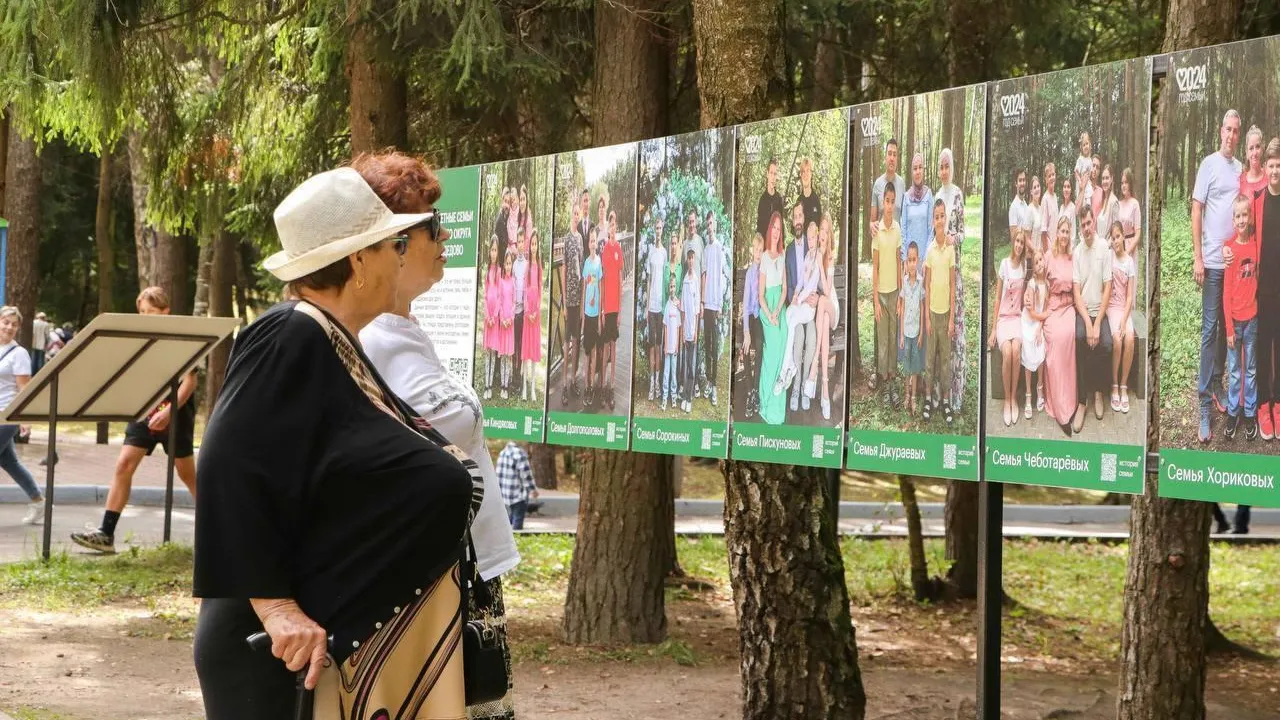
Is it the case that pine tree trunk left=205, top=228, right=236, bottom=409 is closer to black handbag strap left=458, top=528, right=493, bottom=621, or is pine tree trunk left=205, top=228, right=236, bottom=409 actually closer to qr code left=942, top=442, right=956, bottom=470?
qr code left=942, top=442, right=956, bottom=470

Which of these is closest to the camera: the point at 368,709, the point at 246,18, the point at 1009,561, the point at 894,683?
the point at 368,709

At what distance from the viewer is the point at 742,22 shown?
5.96 meters

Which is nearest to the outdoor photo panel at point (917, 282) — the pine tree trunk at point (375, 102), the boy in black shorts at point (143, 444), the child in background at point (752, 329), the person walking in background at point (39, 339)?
the child in background at point (752, 329)

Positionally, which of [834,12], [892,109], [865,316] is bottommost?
[865,316]

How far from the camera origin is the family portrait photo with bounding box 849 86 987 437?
484 centimetres

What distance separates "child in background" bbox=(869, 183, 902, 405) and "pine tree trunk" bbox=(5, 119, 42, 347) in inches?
725

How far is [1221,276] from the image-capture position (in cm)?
413

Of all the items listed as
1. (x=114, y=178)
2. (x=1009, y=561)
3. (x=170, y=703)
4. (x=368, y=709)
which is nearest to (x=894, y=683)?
(x=170, y=703)

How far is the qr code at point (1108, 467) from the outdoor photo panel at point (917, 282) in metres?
0.48

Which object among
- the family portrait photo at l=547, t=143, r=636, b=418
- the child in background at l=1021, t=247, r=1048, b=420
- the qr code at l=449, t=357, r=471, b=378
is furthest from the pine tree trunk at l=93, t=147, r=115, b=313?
the child in background at l=1021, t=247, r=1048, b=420

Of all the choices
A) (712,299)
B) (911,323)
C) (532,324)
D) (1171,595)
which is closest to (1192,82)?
(911,323)

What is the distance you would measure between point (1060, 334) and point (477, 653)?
86.1 inches

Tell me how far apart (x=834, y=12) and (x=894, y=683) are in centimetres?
436

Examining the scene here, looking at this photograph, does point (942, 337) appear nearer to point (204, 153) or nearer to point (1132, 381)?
point (1132, 381)
